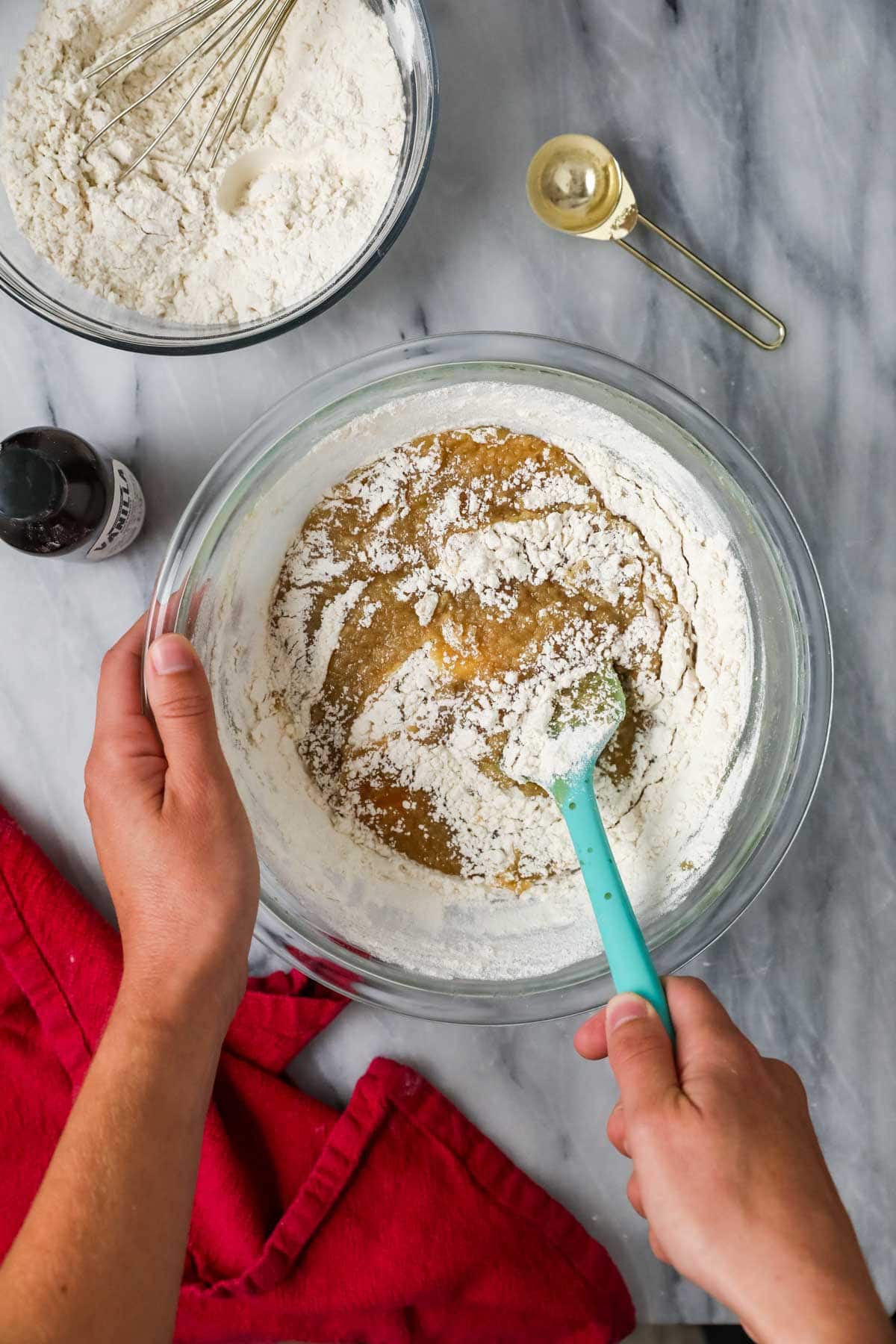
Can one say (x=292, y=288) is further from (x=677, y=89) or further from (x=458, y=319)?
(x=677, y=89)

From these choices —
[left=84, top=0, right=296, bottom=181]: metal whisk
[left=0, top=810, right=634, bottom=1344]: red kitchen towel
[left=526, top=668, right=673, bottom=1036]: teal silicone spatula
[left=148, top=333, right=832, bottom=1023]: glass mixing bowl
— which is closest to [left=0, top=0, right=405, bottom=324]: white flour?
[left=84, top=0, right=296, bottom=181]: metal whisk

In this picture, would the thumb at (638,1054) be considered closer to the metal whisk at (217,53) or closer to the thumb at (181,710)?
the thumb at (181,710)

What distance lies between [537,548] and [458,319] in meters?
0.32

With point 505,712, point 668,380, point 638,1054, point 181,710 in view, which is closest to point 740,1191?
point 638,1054

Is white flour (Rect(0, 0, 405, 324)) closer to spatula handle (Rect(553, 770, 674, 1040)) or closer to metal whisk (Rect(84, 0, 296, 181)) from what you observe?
metal whisk (Rect(84, 0, 296, 181))

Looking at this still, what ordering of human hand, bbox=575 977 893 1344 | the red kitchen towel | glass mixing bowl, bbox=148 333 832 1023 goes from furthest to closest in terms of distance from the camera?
the red kitchen towel, glass mixing bowl, bbox=148 333 832 1023, human hand, bbox=575 977 893 1344

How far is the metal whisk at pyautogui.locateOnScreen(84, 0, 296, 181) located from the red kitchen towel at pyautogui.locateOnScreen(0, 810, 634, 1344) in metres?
0.87

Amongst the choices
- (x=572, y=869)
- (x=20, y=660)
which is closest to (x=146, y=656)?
(x=20, y=660)

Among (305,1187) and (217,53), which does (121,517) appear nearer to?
(217,53)

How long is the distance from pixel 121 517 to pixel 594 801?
2.13 feet

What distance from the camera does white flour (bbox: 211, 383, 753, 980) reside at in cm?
115

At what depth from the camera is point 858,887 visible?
1256 mm

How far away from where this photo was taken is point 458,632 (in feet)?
3.80

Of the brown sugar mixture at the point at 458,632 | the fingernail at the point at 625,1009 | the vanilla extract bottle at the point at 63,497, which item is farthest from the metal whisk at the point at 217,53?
the fingernail at the point at 625,1009
